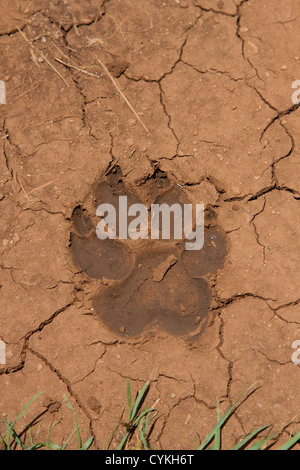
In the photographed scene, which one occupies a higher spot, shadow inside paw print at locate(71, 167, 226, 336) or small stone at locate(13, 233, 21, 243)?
small stone at locate(13, 233, 21, 243)

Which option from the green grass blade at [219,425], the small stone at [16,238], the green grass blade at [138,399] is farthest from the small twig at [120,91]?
the green grass blade at [219,425]

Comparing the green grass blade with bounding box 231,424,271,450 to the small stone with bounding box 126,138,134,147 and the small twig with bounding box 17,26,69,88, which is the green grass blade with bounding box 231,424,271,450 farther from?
the small twig with bounding box 17,26,69,88

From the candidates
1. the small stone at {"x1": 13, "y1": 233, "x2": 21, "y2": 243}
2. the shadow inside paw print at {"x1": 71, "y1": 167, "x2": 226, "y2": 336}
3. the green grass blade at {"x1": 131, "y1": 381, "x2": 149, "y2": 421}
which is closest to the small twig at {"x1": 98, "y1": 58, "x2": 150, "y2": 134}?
the shadow inside paw print at {"x1": 71, "y1": 167, "x2": 226, "y2": 336}

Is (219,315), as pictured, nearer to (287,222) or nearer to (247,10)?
(287,222)

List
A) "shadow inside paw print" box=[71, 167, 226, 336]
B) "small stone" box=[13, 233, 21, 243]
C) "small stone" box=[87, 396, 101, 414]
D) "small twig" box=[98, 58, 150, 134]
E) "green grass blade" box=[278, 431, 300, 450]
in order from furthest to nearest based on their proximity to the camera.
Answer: "small twig" box=[98, 58, 150, 134] → "small stone" box=[13, 233, 21, 243] → "shadow inside paw print" box=[71, 167, 226, 336] → "small stone" box=[87, 396, 101, 414] → "green grass blade" box=[278, 431, 300, 450]

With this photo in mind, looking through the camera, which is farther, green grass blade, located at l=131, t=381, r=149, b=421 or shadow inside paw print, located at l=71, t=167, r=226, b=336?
shadow inside paw print, located at l=71, t=167, r=226, b=336

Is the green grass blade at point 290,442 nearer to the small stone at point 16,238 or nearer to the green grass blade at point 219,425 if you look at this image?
the green grass blade at point 219,425
